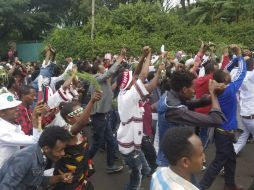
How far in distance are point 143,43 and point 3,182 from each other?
19.7 m

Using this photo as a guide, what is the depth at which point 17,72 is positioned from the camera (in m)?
7.64

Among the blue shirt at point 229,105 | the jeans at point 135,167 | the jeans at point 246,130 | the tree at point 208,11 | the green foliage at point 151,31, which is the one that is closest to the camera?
the jeans at point 135,167

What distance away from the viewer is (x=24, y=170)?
134 inches

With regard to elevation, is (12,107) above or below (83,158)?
above

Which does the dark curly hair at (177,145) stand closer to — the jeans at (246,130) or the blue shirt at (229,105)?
the blue shirt at (229,105)

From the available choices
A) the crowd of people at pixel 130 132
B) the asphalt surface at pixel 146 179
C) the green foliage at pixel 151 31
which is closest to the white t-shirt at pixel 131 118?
the crowd of people at pixel 130 132

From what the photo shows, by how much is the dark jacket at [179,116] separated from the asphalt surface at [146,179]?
2156mm

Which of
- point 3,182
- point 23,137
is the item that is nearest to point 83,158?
point 23,137

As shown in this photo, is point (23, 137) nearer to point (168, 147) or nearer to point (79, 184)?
point (79, 184)

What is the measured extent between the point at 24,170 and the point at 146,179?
3.58 m

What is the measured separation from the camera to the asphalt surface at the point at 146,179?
6484mm

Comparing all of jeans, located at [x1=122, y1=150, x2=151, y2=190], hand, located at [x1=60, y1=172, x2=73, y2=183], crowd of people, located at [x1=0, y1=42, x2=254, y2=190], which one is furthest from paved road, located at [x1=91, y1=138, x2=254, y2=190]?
hand, located at [x1=60, y1=172, x2=73, y2=183]

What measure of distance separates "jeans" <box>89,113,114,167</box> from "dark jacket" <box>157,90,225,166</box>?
2.57 metres

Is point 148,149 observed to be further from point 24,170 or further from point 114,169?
point 24,170
